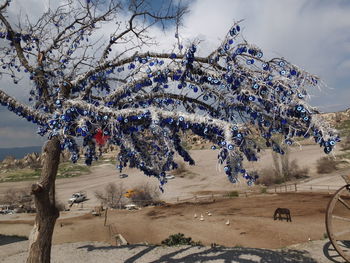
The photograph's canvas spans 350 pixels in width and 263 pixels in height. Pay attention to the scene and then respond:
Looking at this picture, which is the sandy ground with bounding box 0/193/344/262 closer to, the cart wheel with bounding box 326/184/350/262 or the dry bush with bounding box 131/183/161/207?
the cart wheel with bounding box 326/184/350/262

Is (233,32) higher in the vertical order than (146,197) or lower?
higher

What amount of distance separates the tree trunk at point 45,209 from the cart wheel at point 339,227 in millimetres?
8878

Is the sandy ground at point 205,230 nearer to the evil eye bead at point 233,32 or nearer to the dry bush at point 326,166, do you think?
the evil eye bead at point 233,32

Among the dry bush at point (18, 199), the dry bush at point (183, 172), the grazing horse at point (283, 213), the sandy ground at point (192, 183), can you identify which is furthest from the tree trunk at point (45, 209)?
the dry bush at point (183, 172)

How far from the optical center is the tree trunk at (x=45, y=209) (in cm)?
691

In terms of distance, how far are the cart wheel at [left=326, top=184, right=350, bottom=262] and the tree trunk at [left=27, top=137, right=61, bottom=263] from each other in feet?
29.1

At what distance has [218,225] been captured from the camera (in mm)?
23469

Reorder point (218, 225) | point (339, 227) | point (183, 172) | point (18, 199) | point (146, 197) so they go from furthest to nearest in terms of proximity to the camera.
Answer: point (183, 172) < point (18, 199) < point (146, 197) < point (218, 225) < point (339, 227)

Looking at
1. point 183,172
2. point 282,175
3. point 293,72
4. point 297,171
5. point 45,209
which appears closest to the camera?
point 293,72

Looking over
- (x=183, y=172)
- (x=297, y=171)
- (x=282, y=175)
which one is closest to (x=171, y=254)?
(x=282, y=175)

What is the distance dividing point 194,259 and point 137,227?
47.7 ft

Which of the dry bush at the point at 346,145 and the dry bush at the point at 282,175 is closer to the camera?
the dry bush at the point at 282,175

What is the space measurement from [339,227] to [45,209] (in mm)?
18176

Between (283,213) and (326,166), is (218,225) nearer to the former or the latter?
(283,213)
